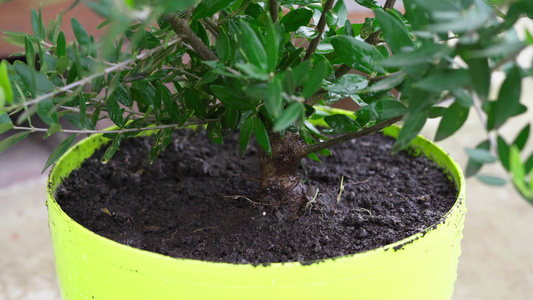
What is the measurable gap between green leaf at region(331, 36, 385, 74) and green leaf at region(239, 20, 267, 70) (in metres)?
0.12

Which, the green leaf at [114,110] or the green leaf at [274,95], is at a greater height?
the green leaf at [274,95]

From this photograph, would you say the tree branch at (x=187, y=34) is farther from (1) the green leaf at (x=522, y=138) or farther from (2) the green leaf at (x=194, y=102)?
(1) the green leaf at (x=522, y=138)

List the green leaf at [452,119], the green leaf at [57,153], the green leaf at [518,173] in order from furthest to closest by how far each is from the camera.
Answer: the green leaf at [57,153] → the green leaf at [452,119] → the green leaf at [518,173]

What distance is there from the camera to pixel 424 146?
2.83 ft

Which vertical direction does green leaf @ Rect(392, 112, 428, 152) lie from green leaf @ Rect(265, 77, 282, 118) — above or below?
below

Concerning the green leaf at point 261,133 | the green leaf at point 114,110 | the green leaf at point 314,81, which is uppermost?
the green leaf at point 314,81

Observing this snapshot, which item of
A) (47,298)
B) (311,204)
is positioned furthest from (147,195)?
(47,298)

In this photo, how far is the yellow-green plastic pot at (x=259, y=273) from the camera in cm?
52

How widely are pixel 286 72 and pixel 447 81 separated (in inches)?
4.7

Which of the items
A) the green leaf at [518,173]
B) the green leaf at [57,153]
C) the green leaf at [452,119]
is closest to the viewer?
the green leaf at [518,173]

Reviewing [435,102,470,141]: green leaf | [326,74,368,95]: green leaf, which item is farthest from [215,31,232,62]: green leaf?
[435,102,470,141]: green leaf

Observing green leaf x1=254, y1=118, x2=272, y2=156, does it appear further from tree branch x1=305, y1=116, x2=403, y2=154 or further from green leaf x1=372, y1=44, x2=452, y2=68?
green leaf x1=372, y1=44, x2=452, y2=68

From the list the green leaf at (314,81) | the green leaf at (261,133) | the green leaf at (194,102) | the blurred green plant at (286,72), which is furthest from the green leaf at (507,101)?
the green leaf at (194,102)

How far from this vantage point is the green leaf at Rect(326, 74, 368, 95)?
0.53 metres
